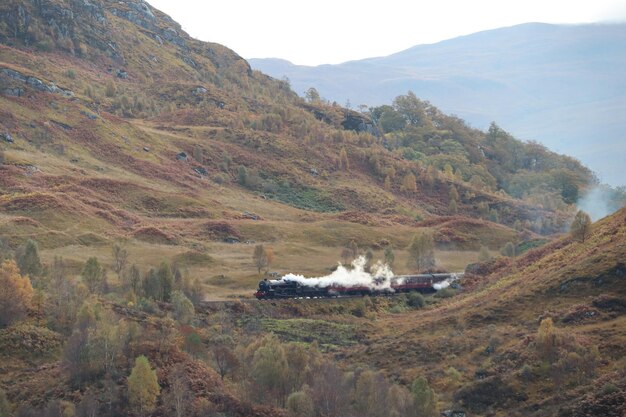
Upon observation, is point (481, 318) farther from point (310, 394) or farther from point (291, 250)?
point (291, 250)

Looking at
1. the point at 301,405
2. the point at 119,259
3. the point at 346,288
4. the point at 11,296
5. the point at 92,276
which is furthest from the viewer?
the point at 119,259

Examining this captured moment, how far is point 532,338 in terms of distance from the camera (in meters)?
74.3

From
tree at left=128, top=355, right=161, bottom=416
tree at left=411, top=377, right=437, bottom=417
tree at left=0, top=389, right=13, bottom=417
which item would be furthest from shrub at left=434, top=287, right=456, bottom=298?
tree at left=0, top=389, right=13, bottom=417

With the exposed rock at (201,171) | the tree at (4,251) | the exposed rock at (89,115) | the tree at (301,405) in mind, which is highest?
the exposed rock at (89,115)

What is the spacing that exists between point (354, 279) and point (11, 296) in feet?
166

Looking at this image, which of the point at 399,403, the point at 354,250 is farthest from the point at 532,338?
the point at 354,250

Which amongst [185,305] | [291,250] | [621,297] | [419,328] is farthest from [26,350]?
[291,250]

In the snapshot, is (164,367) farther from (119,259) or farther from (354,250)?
(354,250)

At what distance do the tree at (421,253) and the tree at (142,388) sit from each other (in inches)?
3059

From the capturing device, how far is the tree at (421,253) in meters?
130

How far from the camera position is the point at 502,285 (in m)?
103

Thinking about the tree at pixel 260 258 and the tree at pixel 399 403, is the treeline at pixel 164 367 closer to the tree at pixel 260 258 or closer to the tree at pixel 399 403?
the tree at pixel 399 403

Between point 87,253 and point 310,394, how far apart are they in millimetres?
67525

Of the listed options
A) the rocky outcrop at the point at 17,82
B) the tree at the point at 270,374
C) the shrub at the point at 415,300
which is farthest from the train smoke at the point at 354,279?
the rocky outcrop at the point at 17,82
